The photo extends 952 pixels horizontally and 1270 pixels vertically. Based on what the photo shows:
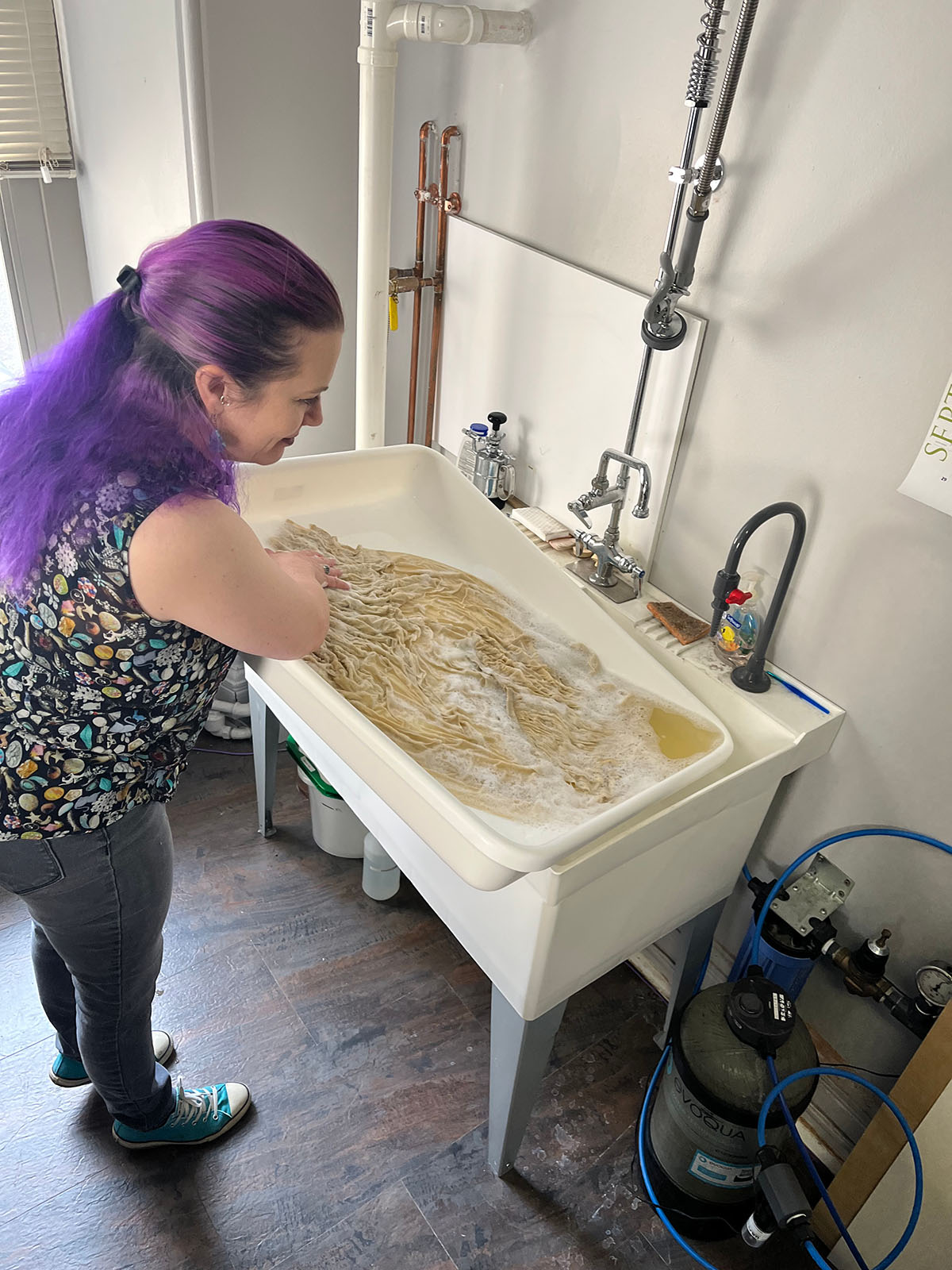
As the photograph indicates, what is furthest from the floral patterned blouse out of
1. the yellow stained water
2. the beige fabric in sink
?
the yellow stained water

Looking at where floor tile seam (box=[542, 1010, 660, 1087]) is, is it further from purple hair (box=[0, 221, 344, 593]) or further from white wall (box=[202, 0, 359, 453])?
white wall (box=[202, 0, 359, 453])

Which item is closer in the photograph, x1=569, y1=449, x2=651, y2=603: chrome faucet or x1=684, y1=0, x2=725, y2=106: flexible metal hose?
x1=684, y1=0, x2=725, y2=106: flexible metal hose

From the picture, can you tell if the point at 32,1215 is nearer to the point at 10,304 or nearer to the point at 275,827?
the point at 275,827

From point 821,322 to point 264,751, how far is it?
1397 mm

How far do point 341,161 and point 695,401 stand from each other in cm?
111

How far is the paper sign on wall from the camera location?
3.72 feet

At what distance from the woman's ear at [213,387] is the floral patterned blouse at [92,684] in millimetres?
118

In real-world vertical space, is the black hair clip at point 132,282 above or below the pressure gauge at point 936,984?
above

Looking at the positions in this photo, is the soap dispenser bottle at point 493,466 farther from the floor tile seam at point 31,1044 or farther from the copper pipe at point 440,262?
the floor tile seam at point 31,1044

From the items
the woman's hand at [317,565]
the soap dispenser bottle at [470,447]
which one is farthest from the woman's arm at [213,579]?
the soap dispenser bottle at [470,447]

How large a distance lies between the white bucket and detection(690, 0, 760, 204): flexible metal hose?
52.8 inches

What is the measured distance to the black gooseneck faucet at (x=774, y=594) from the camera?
129cm

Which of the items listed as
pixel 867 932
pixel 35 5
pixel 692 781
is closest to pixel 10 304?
pixel 35 5

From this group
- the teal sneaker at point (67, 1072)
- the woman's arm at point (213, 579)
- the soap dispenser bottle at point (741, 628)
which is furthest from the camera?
the teal sneaker at point (67, 1072)
